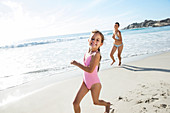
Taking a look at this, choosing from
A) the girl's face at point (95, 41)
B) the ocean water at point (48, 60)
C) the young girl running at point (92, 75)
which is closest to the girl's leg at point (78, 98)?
the young girl running at point (92, 75)

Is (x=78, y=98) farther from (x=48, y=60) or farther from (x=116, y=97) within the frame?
(x=48, y=60)

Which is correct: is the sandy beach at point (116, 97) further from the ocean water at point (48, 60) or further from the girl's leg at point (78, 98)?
the ocean water at point (48, 60)

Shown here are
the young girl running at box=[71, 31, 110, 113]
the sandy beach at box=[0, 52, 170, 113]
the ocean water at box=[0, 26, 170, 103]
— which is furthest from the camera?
the ocean water at box=[0, 26, 170, 103]

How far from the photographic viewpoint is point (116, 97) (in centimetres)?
307

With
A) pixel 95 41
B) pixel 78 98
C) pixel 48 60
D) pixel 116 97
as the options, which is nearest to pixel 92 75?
pixel 78 98

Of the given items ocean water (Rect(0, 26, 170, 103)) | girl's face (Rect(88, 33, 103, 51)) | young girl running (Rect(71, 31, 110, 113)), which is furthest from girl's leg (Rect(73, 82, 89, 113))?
ocean water (Rect(0, 26, 170, 103))

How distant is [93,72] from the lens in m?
2.14

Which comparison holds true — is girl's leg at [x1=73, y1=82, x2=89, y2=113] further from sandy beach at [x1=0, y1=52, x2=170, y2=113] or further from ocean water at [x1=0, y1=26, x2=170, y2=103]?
ocean water at [x1=0, y1=26, x2=170, y2=103]

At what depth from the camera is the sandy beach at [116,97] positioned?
2.56 meters

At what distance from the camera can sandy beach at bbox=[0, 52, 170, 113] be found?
2.56 meters

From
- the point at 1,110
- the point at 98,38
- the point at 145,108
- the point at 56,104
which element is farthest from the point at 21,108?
the point at 145,108

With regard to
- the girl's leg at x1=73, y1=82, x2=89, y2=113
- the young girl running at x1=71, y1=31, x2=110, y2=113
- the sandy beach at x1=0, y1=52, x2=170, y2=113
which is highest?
the young girl running at x1=71, y1=31, x2=110, y2=113

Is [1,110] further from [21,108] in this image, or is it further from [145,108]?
[145,108]

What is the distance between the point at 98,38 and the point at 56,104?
6.09ft
